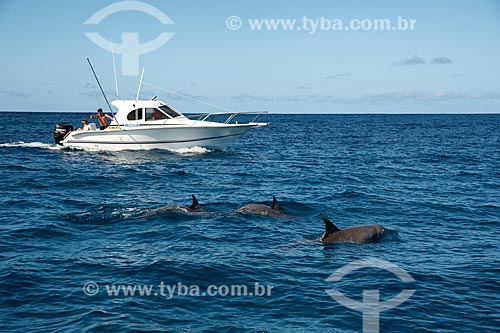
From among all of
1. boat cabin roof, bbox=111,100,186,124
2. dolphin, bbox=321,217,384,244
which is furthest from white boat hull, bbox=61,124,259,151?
dolphin, bbox=321,217,384,244

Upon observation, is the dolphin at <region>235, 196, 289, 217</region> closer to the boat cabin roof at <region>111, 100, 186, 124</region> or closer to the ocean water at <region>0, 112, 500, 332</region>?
the ocean water at <region>0, 112, 500, 332</region>

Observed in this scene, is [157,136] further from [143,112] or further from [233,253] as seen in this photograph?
[233,253]

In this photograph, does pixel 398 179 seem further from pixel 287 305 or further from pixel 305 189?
pixel 287 305

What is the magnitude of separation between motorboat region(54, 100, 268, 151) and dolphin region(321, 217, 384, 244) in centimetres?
1899

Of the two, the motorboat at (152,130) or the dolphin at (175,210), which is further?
the motorboat at (152,130)

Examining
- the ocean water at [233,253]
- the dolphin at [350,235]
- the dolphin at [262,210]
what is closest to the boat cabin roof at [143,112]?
the ocean water at [233,253]

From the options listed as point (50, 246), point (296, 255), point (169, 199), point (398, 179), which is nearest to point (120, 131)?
point (169, 199)
